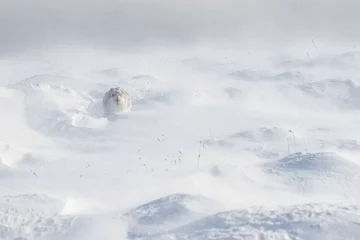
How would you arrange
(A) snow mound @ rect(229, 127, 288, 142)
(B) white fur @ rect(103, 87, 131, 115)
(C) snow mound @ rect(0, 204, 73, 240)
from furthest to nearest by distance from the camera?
1. (B) white fur @ rect(103, 87, 131, 115)
2. (A) snow mound @ rect(229, 127, 288, 142)
3. (C) snow mound @ rect(0, 204, 73, 240)

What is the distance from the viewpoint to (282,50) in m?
49.7

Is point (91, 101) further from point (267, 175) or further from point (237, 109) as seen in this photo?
point (267, 175)

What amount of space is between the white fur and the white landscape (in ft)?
1.61

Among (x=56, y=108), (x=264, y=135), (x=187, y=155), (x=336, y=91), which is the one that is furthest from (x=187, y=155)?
(x=336, y=91)

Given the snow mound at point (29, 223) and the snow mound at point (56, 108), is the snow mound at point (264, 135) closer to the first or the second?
the snow mound at point (56, 108)

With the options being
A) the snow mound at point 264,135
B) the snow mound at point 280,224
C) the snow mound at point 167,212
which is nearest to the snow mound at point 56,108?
the snow mound at point 264,135

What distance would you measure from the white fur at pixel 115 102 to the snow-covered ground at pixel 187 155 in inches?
21.5

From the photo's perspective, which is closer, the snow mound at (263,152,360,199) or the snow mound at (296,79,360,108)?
the snow mound at (263,152,360,199)

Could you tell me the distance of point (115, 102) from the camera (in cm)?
2714

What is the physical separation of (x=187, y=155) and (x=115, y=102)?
742cm

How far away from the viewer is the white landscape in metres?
13.5

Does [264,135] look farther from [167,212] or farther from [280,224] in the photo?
[280,224]

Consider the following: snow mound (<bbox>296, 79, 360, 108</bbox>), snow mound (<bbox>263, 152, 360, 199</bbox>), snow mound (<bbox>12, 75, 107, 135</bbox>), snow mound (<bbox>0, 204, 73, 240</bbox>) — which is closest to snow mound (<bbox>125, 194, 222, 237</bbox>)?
snow mound (<bbox>0, 204, 73, 240</bbox>)

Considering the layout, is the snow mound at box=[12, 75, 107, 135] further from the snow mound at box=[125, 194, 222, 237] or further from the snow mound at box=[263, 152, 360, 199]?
the snow mound at box=[125, 194, 222, 237]
